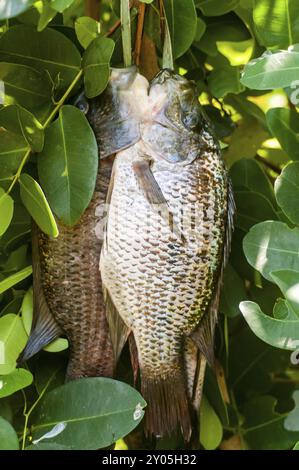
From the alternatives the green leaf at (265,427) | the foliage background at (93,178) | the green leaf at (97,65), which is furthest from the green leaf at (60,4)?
the green leaf at (265,427)

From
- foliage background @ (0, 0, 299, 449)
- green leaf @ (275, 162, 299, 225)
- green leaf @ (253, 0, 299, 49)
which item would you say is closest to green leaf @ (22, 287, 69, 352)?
foliage background @ (0, 0, 299, 449)

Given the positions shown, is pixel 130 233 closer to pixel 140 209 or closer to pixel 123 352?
pixel 140 209

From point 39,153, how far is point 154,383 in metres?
0.34

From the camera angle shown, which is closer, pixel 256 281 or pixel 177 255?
pixel 177 255

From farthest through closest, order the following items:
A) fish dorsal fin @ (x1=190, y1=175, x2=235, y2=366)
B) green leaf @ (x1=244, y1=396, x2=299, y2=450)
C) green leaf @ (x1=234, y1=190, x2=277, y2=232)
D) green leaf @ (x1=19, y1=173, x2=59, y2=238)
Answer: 1. green leaf @ (x1=244, y1=396, x2=299, y2=450)
2. green leaf @ (x1=234, y1=190, x2=277, y2=232)
3. fish dorsal fin @ (x1=190, y1=175, x2=235, y2=366)
4. green leaf @ (x1=19, y1=173, x2=59, y2=238)

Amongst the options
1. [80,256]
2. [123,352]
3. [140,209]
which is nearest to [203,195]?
[140,209]

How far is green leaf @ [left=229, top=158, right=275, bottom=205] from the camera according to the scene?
4.88ft

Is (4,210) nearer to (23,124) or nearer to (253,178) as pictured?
(23,124)

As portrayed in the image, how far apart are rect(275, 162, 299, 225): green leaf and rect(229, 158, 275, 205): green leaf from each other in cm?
19

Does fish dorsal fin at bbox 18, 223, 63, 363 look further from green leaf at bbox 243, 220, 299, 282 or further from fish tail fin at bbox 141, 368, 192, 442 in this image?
green leaf at bbox 243, 220, 299, 282

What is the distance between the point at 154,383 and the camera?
1.32 m

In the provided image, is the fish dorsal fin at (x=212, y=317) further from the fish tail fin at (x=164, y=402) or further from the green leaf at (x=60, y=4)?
the green leaf at (x=60, y=4)

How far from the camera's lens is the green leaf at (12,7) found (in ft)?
3.59

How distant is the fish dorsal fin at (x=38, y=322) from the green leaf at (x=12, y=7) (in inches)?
12.7
